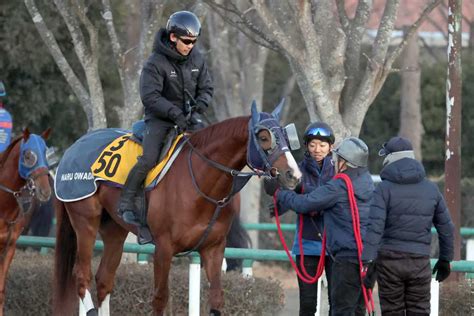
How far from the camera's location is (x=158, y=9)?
14102 millimetres

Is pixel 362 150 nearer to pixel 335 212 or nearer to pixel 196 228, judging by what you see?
pixel 335 212

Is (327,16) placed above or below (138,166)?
above

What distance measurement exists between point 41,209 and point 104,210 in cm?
377

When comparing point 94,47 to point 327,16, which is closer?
point 327,16

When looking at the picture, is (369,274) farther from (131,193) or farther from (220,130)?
(131,193)

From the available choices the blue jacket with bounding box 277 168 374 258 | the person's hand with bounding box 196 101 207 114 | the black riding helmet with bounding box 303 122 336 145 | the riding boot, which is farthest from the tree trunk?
the blue jacket with bounding box 277 168 374 258

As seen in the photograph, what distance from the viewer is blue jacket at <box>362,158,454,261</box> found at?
329 inches

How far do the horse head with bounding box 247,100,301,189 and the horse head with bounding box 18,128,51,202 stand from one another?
118 inches

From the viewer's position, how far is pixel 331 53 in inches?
470

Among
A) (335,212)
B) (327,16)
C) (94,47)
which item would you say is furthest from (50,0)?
(335,212)

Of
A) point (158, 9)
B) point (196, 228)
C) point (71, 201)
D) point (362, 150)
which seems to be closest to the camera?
point (362, 150)

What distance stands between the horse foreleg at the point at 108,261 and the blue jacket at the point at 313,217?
2197 millimetres

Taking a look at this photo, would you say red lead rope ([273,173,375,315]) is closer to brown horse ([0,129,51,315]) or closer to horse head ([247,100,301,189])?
horse head ([247,100,301,189])

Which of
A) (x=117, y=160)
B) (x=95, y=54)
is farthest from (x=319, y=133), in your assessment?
(x=95, y=54)
